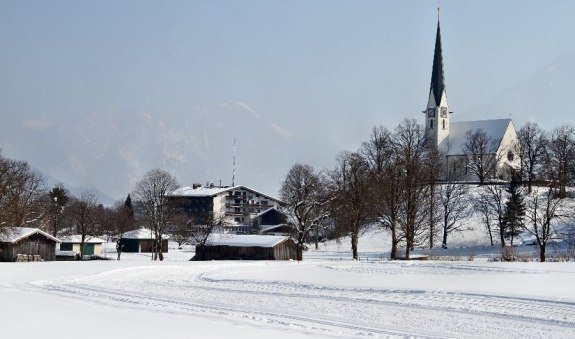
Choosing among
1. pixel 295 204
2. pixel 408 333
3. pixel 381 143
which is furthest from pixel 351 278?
pixel 381 143

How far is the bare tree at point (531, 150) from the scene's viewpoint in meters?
94.6

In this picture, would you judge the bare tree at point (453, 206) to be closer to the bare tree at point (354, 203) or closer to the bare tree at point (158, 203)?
the bare tree at point (354, 203)

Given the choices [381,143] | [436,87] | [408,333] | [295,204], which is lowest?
[408,333]

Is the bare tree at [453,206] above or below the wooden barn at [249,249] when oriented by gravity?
above

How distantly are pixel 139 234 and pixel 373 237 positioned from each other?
2977cm

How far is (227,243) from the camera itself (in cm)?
6406

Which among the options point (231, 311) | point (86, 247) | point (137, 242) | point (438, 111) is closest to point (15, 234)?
point (86, 247)

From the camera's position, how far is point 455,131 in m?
120

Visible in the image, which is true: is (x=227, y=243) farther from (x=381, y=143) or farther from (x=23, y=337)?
(x=23, y=337)

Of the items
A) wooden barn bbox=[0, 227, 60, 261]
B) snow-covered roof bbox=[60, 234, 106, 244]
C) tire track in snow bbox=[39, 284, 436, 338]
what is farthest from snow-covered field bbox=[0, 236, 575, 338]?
snow-covered roof bbox=[60, 234, 106, 244]

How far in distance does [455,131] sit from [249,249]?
217 feet

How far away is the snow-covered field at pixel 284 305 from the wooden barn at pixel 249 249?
25543mm

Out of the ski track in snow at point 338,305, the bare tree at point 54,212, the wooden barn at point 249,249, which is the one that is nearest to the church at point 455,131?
the wooden barn at point 249,249

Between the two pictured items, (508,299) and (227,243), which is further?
(227,243)
